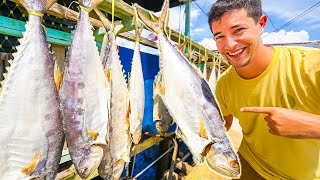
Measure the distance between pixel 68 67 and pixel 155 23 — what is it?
0.94 meters

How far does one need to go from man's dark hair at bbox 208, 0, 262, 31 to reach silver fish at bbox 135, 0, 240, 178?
448mm

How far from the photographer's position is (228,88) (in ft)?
8.42

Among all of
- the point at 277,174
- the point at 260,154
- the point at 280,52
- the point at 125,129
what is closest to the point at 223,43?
the point at 280,52

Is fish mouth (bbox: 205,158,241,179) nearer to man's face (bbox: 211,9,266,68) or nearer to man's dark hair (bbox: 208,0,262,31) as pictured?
man's face (bbox: 211,9,266,68)

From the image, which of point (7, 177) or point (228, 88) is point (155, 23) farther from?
point (7, 177)

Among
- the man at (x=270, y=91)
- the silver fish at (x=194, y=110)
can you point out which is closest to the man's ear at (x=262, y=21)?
the man at (x=270, y=91)

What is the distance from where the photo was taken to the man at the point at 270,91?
1.66m

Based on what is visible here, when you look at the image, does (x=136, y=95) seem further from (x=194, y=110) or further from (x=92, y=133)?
(x=92, y=133)

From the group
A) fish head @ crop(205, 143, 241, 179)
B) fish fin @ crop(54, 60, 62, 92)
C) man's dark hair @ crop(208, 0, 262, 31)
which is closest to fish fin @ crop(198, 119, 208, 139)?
fish head @ crop(205, 143, 241, 179)

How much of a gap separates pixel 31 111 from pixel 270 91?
187 cm

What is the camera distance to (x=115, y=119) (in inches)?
78.5

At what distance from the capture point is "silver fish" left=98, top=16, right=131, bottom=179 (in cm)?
195

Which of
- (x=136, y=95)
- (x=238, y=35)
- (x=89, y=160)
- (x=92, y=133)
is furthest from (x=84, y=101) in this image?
(x=238, y=35)

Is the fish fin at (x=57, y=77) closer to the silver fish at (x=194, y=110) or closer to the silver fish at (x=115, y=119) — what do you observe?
the silver fish at (x=115, y=119)
